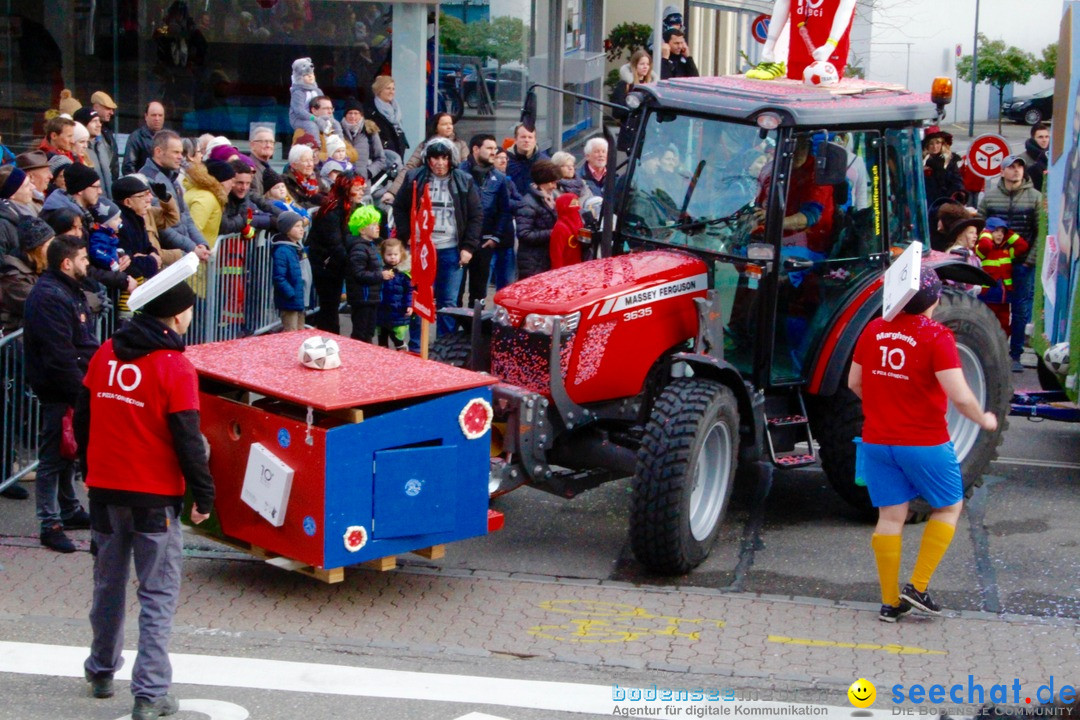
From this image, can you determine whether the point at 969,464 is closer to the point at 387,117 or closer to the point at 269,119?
the point at 387,117

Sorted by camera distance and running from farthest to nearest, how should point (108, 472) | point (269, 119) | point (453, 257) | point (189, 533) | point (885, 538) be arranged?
point (269, 119), point (453, 257), point (189, 533), point (885, 538), point (108, 472)

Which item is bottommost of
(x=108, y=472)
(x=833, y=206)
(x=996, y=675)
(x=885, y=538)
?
(x=996, y=675)

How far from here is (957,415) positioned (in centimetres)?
884

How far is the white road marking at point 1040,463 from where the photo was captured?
32.2 feet

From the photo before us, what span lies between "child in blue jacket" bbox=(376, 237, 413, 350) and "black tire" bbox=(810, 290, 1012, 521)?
4141 mm

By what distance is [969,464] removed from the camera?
8594 millimetres

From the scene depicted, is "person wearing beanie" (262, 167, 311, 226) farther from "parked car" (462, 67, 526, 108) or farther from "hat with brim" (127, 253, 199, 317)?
"parked car" (462, 67, 526, 108)

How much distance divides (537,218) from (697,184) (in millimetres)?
3764

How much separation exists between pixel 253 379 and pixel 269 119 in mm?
10648

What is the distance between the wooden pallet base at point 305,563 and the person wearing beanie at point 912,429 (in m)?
2.18

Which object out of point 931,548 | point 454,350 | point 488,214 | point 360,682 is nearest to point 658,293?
point 454,350

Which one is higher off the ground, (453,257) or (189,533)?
(453,257)

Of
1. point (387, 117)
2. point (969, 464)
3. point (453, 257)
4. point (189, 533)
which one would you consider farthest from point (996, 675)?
point (387, 117)

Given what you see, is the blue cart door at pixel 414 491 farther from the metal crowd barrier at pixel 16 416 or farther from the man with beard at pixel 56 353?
the metal crowd barrier at pixel 16 416
